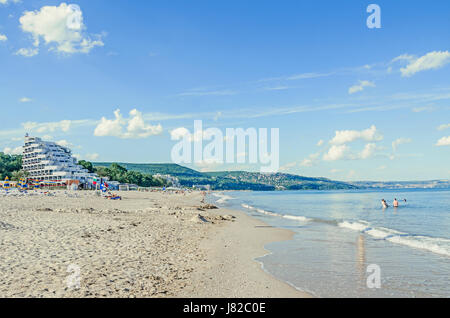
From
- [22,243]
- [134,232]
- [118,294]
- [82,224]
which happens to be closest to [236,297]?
[118,294]

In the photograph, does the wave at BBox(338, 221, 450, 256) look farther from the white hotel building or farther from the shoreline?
the white hotel building

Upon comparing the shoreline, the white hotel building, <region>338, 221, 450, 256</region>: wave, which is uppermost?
the white hotel building

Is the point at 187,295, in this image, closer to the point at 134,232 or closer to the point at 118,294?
the point at 118,294

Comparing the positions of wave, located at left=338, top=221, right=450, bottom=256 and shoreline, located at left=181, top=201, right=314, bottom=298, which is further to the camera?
wave, located at left=338, top=221, right=450, bottom=256

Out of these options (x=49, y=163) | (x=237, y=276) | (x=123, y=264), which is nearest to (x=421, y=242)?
(x=237, y=276)

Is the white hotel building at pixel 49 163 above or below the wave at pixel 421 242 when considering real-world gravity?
above

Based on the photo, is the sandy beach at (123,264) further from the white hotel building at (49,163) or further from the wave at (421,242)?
the white hotel building at (49,163)

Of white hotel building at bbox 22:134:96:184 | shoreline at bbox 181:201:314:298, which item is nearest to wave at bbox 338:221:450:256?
shoreline at bbox 181:201:314:298

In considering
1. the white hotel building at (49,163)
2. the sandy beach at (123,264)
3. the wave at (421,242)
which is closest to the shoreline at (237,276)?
the sandy beach at (123,264)

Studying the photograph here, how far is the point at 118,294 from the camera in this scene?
7.41 m

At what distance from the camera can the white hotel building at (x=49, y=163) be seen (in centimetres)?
11650

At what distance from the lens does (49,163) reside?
125m

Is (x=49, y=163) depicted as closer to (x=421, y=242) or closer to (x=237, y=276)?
(x=421, y=242)

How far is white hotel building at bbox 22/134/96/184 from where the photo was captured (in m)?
116
